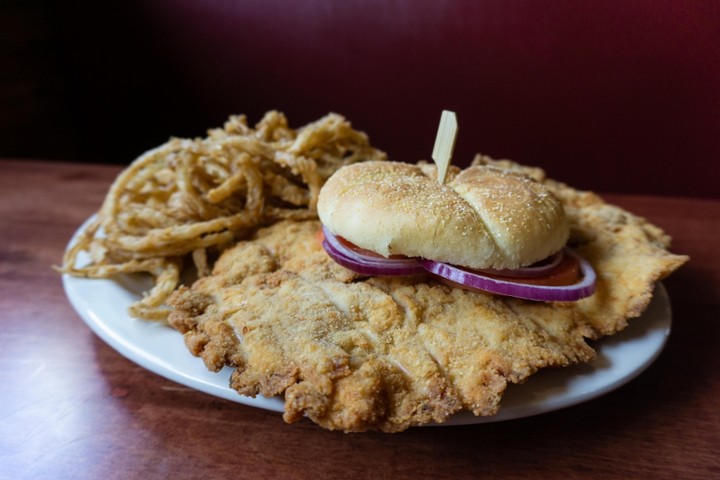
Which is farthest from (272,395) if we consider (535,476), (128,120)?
(128,120)

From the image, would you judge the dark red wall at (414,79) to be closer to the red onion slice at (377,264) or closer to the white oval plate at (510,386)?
the white oval plate at (510,386)

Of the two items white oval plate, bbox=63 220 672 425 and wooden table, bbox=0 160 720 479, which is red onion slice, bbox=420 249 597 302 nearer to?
white oval plate, bbox=63 220 672 425

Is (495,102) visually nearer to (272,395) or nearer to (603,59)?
(603,59)

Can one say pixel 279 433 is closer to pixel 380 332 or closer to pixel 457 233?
pixel 380 332

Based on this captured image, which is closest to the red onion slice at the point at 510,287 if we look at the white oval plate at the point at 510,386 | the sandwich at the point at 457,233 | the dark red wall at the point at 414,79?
the sandwich at the point at 457,233

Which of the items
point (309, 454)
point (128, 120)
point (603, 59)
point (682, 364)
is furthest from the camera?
point (128, 120)
